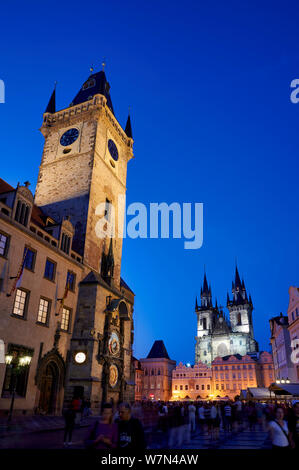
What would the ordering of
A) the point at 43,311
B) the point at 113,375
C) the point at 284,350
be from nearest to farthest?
the point at 43,311 → the point at 113,375 → the point at 284,350

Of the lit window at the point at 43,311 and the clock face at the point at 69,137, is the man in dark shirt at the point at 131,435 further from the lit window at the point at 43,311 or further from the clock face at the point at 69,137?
the clock face at the point at 69,137

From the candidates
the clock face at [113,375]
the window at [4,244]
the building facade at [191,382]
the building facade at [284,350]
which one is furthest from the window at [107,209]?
the building facade at [191,382]

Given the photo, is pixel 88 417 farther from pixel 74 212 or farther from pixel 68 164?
pixel 68 164

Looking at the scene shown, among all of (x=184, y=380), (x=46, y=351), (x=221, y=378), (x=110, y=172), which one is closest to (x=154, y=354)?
(x=184, y=380)

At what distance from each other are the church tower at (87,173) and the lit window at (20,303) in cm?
798

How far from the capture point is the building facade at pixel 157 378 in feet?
301

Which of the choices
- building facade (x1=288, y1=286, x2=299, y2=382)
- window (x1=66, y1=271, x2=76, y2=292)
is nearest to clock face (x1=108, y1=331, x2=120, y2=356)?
window (x1=66, y1=271, x2=76, y2=292)

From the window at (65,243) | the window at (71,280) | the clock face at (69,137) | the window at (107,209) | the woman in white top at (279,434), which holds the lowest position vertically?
the woman in white top at (279,434)

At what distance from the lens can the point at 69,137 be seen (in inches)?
1416

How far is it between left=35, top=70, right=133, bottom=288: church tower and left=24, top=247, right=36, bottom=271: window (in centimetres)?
650

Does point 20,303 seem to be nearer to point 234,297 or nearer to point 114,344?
point 114,344

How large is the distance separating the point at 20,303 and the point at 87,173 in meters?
15.2

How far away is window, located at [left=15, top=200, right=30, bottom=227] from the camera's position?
2172cm

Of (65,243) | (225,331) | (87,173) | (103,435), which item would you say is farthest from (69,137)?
(225,331)
